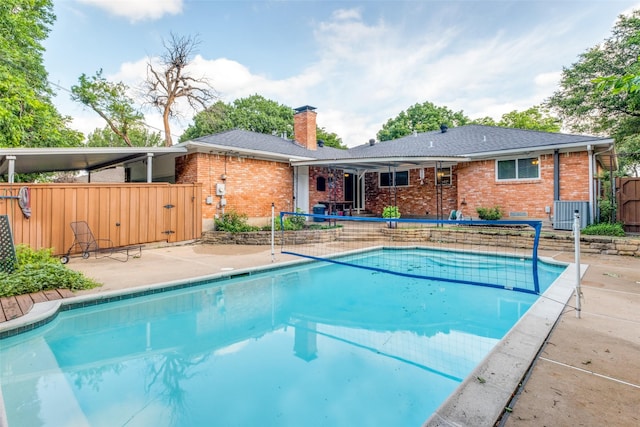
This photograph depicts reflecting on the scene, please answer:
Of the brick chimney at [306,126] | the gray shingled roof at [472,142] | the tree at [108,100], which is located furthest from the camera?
the tree at [108,100]

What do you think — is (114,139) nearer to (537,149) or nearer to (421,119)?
(421,119)

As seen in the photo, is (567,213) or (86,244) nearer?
(86,244)

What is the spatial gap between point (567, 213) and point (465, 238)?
3.61 metres

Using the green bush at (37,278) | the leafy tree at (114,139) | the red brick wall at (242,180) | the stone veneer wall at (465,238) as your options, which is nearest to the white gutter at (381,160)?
the red brick wall at (242,180)

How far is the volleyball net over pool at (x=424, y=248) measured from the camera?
7980 mm

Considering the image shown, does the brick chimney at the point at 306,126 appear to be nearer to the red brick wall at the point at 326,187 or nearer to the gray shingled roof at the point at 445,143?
the gray shingled roof at the point at 445,143

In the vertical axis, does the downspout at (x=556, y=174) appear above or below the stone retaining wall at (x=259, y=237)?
above

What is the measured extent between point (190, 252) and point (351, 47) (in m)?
11.0

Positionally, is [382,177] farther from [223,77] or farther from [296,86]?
[223,77]

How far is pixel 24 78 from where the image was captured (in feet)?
43.3

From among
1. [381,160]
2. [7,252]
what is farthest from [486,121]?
[7,252]

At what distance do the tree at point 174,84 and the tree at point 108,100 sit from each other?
380 cm

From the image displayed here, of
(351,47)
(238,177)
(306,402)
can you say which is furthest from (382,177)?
(306,402)

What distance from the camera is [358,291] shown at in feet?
22.0
